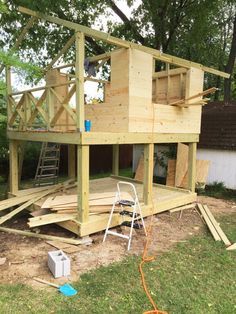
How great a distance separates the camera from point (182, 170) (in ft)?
38.3

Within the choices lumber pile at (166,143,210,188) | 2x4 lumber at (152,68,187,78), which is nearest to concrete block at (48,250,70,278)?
2x4 lumber at (152,68,187,78)

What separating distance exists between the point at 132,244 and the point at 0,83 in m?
4.28

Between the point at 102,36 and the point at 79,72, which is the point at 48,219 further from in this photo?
the point at 102,36

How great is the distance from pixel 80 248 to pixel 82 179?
1459 mm

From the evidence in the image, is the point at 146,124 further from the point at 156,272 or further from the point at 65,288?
the point at 65,288

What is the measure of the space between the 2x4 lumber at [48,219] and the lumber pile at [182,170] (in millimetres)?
6321

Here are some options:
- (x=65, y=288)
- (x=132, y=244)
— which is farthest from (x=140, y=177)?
(x=65, y=288)

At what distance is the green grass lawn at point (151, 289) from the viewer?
3936 mm

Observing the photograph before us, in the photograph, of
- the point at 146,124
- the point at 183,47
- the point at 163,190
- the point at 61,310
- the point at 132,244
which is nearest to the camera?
the point at 61,310

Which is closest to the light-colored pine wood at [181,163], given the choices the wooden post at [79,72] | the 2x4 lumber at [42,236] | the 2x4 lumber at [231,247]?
the 2x4 lumber at [231,247]

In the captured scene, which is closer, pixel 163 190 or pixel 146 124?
pixel 146 124

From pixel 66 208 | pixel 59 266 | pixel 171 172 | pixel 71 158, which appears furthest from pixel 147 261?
pixel 171 172

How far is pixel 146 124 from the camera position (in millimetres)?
7301

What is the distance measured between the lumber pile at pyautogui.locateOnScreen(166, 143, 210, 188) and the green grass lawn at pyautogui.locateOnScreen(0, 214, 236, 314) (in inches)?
237
